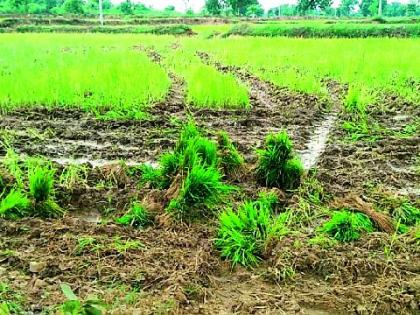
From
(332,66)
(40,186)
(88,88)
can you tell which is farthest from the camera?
(332,66)

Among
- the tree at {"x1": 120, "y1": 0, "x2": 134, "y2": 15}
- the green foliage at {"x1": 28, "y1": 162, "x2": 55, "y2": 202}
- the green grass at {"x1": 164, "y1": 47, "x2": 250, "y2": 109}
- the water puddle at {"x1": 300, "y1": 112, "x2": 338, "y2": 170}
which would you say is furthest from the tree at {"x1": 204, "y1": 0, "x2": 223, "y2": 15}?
the green foliage at {"x1": 28, "y1": 162, "x2": 55, "y2": 202}

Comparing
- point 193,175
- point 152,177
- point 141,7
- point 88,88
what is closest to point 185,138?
point 152,177

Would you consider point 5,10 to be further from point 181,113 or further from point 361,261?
point 361,261

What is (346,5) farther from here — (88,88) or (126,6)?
(88,88)

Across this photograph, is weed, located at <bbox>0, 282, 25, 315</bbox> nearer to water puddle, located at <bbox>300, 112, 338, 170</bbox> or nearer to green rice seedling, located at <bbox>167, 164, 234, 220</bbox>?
green rice seedling, located at <bbox>167, 164, 234, 220</bbox>

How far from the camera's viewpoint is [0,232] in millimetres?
3471

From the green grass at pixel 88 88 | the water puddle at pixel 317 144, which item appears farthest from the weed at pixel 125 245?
the green grass at pixel 88 88

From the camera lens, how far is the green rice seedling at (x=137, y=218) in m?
3.64

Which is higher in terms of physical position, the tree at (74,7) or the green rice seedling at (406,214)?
the tree at (74,7)

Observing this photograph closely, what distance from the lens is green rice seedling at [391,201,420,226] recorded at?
12.3ft

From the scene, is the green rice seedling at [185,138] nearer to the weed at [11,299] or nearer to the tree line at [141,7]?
the weed at [11,299]

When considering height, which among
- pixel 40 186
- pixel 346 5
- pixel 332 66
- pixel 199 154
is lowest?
pixel 40 186

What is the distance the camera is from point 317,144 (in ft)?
19.5

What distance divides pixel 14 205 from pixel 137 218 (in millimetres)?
940
